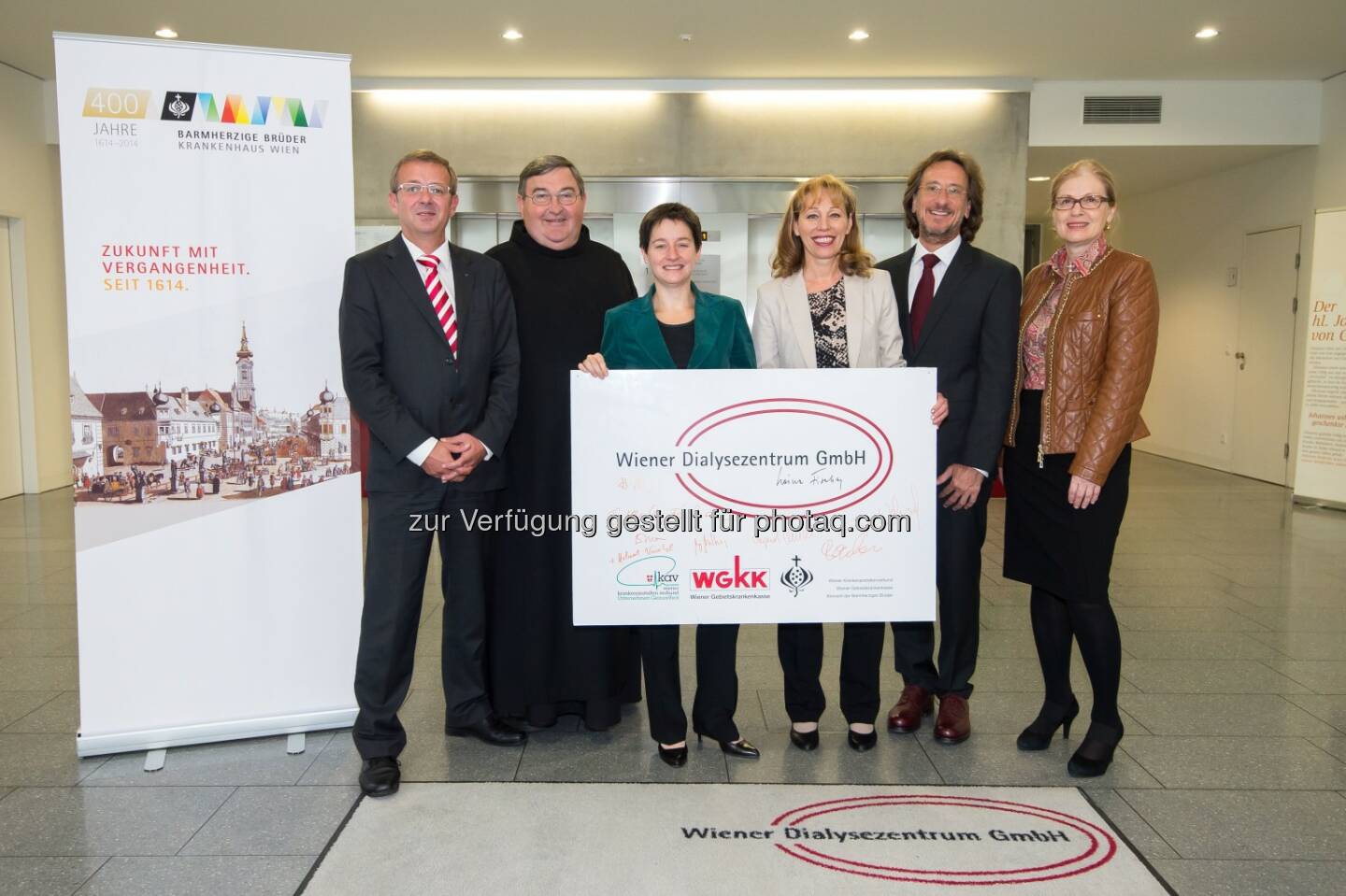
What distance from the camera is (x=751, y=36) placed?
7828 millimetres

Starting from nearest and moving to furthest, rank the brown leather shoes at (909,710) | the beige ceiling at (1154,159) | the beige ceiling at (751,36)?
the brown leather shoes at (909,710), the beige ceiling at (751,36), the beige ceiling at (1154,159)

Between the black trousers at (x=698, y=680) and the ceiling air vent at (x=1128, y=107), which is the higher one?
the ceiling air vent at (x=1128, y=107)

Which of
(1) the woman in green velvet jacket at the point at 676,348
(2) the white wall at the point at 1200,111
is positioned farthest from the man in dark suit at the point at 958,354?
(2) the white wall at the point at 1200,111

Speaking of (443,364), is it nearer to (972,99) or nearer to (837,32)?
(837,32)

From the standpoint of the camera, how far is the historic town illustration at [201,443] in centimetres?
300

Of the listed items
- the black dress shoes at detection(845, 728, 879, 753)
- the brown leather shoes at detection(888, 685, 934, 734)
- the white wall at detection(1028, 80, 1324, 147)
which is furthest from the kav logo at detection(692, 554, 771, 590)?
the white wall at detection(1028, 80, 1324, 147)

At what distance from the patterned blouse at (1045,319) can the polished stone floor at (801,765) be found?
123cm

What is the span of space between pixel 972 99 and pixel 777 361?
23.8ft

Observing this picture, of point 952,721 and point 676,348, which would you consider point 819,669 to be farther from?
point 676,348

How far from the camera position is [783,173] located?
933 centimetres

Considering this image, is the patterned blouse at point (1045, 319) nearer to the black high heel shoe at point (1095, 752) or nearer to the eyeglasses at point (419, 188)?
the black high heel shoe at point (1095, 752)

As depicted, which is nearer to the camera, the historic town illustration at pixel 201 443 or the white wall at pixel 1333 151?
the historic town illustration at pixel 201 443

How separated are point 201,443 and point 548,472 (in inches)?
42.6

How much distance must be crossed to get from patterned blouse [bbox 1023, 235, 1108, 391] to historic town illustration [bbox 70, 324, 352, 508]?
7.20 feet
